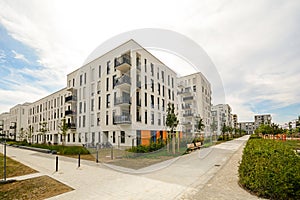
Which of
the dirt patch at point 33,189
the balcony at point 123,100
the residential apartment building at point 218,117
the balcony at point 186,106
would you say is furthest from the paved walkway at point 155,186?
the residential apartment building at point 218,117

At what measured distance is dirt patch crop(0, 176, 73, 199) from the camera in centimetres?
555

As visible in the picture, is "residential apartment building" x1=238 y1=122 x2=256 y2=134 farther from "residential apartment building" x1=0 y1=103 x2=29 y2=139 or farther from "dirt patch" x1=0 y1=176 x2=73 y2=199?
"dirt patch" x1=0 y1=176 x2=73 y2=199

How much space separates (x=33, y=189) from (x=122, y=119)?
12.8 m

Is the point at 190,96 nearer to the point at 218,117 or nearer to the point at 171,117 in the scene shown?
the point at 171,117

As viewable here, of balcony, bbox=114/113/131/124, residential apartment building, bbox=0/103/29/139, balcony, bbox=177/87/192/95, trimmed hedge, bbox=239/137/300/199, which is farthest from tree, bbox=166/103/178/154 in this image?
residential apartment building, bbox=0/103/29/139

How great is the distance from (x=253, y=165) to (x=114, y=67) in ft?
63.8

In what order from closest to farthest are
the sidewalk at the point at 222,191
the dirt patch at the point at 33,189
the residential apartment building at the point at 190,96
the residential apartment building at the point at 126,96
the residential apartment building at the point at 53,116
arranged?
1. the sidewalk at the point at 222,191
2. the dirt patch at the point at 33,189
3. the residential apartment building at the point at 126,96
4. the residential apartment building at the point at 190,96
5. the residential apartment building at the point at 53,116

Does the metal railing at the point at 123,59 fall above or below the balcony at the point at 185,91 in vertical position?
above

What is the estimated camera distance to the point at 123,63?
20.5m

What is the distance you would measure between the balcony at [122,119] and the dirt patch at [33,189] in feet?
34.9

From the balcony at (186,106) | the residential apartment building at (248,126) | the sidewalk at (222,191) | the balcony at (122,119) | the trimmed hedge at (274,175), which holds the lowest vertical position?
the residential apartment building at (248,126)

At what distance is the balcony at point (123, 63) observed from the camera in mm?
20172

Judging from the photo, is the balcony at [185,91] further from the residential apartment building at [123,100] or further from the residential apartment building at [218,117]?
the residential apartment building at [218,117]

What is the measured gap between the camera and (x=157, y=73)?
11922 mm
